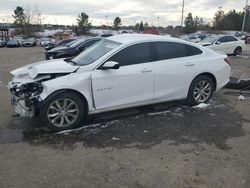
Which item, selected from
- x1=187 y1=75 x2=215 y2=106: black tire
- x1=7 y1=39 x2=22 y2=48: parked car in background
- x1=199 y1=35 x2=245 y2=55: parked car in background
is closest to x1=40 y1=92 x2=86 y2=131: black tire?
x1=187 y1=75 x2=215 y2=106: black tire

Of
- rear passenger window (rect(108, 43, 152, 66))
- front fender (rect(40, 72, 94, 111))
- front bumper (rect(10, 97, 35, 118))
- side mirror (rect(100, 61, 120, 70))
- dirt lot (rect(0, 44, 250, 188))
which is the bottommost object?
dirt lot (rect(0, 44, 250, 188))

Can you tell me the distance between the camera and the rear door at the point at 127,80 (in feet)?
17.8

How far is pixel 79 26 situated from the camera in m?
71.5

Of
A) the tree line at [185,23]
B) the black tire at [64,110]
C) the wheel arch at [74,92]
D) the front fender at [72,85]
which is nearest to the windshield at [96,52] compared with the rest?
the front fender at [72,85]

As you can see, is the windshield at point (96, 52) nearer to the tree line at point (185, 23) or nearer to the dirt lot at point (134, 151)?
the dirt lot at point (134, 151)

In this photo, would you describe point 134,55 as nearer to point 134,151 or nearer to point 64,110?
point 64,110

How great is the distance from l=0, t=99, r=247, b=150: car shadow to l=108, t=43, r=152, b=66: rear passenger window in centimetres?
112

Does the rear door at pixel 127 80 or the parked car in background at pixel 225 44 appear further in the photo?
the parked car in background at pixel 225 44

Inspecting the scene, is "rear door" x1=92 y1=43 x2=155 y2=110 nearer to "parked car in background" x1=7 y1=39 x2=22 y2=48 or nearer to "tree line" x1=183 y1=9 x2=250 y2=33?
"parked car in background" x1=7 y1=39 x2=22 y2=48

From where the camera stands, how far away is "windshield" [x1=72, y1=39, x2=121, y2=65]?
5.72 m

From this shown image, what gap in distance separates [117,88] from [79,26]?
68754 millimetres

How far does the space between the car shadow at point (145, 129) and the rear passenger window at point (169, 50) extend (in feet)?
3.83

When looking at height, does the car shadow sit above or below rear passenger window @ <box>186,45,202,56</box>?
below

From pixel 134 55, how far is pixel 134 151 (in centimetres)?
210
